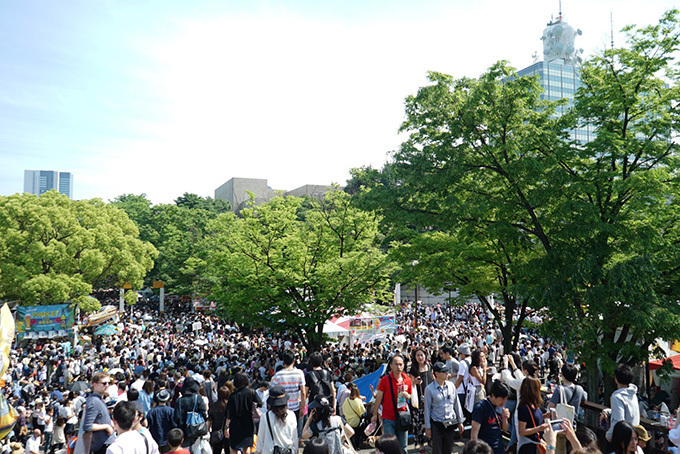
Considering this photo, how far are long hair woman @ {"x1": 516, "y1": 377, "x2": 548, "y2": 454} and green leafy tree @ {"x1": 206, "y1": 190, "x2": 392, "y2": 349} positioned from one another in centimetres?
1237

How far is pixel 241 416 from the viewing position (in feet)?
21.3

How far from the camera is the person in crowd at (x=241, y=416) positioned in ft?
21.2

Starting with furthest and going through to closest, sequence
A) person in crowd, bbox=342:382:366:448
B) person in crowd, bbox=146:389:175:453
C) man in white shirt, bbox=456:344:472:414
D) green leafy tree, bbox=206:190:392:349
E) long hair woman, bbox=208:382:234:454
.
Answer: green leafy tree, bbox=206:190:392:349 → person in crowd, bbox=342:382:366:448 → man in white shirt, bbox=456:344:472:414 → long hair woman, bbox=208:382:234:454 → person in crowd, bbox=146:389:175:453

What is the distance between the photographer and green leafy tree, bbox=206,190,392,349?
699 inches

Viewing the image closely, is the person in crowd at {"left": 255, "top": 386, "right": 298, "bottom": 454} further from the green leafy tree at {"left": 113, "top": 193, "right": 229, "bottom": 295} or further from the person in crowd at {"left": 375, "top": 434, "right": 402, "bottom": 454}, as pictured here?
the green leafy tree at {"left": 113, "top": 193, "right": 229, "bottom": 295}

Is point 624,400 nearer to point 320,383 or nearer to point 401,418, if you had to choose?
point 401,418

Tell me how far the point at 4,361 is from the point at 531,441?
612 centimetres

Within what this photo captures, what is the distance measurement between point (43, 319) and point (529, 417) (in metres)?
27.3

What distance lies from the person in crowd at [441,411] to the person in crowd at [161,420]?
3.64 metres

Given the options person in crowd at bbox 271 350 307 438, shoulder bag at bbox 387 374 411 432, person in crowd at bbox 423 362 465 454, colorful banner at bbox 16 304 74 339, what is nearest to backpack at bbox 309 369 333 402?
person in crowd at bbox 271 350 307 438

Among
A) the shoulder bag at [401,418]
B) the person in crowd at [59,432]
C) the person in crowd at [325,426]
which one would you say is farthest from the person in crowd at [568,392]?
the person in crowd at [59,432]

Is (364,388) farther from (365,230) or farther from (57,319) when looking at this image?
(57,319)

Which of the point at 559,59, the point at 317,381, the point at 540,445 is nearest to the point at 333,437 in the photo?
the point at 540,445

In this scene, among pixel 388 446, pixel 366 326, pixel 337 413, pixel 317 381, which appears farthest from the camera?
pixel 366 326
